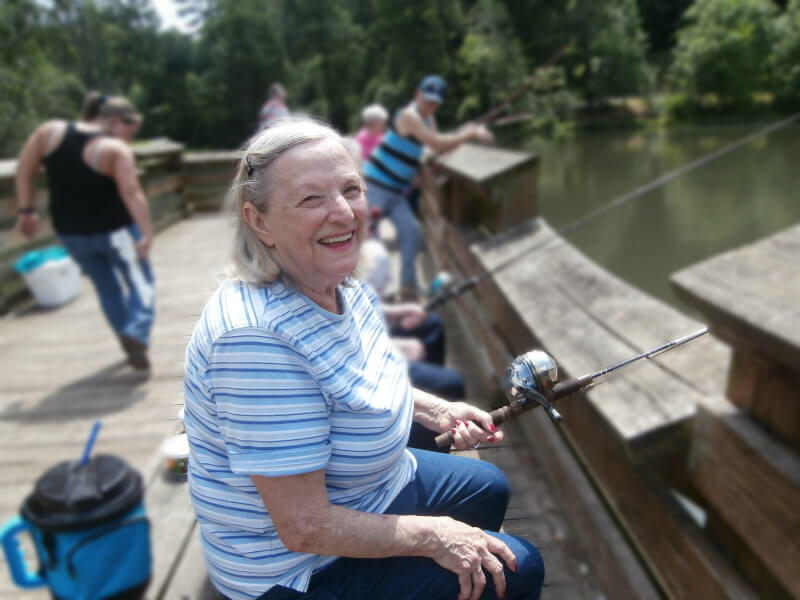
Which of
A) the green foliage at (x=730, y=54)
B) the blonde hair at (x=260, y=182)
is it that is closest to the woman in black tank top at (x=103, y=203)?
the blonde hair at (x=260, y=182)

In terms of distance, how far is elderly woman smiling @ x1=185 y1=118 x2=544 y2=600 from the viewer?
35.2 inches

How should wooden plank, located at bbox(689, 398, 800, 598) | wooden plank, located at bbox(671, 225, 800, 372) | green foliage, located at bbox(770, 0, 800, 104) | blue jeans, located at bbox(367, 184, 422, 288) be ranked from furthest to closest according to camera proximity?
green foliage, located at bbox(770, 0, 800, 104) → blue jeans, located at bbox(367, 184, 422, 288) → wooden plank, located at bbox(689, 398, 800, 598) → wooden plank, located at bbox(671, 225, 800, 372)

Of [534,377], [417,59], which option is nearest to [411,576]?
[534,377]

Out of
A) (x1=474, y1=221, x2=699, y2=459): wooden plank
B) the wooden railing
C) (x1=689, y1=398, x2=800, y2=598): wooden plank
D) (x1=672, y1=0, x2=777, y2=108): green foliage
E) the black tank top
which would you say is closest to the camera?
(x1=689, y1=398, x2=800, y2=598): wooden plank

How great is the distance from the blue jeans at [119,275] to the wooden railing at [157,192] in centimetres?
151

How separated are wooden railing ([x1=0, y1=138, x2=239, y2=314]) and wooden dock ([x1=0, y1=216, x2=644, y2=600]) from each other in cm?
36

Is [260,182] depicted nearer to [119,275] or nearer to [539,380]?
[539,380]

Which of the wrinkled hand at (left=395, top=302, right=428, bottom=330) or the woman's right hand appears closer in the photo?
the woman's right hand

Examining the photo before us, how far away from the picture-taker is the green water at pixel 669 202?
11331mm

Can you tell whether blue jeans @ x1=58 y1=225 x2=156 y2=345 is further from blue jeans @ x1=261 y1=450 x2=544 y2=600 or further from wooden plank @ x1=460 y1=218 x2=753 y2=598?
blue jeans @ x1=261 y1=450 x2=544 y2=600

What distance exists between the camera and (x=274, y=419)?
34.7 inches

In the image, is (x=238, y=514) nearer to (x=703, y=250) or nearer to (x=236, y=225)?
(x=236, y=225)

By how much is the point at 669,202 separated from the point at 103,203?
13.9 meters

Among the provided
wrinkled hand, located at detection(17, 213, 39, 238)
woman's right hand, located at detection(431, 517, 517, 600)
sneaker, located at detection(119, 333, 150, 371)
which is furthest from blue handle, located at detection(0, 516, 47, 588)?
wrinkled hand, located at detection(17, 213, 39, 238)
